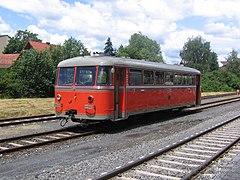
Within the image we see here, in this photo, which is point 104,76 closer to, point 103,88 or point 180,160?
point 103,88

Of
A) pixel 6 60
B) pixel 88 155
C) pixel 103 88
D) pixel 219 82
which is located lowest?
pixel 88 155

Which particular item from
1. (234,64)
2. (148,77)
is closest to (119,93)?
(148,77)

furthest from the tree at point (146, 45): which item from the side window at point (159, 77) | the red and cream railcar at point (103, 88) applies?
the red and cream railcar at point (103, 88)

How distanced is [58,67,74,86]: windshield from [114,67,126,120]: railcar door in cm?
177

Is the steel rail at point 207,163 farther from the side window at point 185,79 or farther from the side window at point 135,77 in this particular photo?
the side window at point 185,79

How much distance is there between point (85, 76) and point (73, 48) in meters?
48.0

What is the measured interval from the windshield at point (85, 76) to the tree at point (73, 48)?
135 feet

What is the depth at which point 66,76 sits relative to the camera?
45.6ft

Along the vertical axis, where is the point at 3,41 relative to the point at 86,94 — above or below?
above

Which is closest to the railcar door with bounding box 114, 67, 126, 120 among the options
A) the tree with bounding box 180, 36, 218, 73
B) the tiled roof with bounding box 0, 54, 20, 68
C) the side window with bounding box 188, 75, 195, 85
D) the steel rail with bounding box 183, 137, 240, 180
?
the steel rail with bounding box 183, 137, 240, 180

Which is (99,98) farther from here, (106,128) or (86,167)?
(86,167)

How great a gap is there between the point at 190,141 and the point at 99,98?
3.56 metres

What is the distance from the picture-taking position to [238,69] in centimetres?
10019

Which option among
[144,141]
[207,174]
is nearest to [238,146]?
[144,141]
